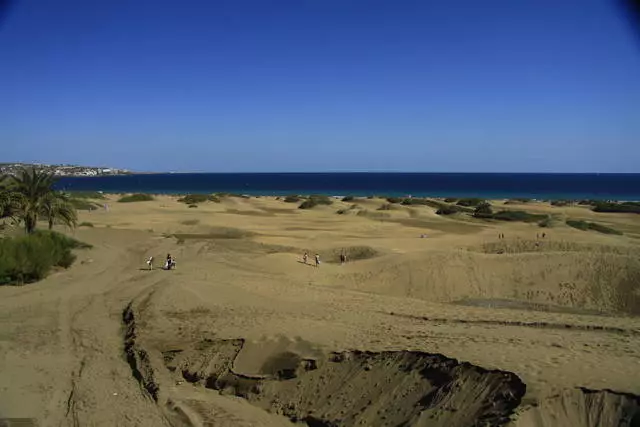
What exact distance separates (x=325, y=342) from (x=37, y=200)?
1953 centimetres

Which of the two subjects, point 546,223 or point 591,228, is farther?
point 546,223

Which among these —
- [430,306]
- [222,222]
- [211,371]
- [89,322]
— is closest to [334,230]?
[222,222]

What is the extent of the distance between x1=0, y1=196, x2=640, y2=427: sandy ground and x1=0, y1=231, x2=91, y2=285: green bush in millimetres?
798

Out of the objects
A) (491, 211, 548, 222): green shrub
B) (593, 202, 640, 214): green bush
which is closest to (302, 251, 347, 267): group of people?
(491, 211, 548, 222): green shrub

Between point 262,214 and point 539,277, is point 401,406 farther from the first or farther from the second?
point 262,214

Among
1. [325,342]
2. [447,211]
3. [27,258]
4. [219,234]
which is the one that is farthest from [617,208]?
[27,258]

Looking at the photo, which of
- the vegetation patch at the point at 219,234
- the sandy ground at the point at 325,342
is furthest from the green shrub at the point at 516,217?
the vegetation patch at the point at 219,234

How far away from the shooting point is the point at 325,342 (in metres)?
12.0

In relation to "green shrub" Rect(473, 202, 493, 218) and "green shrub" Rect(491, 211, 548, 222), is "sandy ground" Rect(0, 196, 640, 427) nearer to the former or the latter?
"green shrub" Rect(491, 211, 548, 222)

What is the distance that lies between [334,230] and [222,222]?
9.97m

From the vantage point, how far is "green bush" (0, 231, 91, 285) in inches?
784

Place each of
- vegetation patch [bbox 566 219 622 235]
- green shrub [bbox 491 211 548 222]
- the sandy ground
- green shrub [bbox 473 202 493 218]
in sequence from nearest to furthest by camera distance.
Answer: the sandy ground < vegetation patch [bbox 566 219 622 235] < green shrub [bbox 491 211 548 222] < green shrub [bbox 473 202 493 218]

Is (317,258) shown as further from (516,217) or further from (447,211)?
(447,211)

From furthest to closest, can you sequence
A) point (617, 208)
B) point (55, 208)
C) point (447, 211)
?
point (617, 208) < point (447, 211) < point (55, 208)
